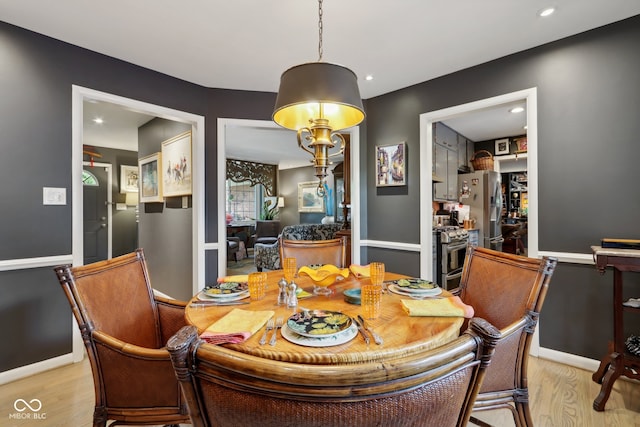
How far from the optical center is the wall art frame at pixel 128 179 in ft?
20.4

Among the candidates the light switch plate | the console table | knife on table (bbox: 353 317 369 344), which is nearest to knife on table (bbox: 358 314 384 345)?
knife on table (bbox: 353 317 369 344)

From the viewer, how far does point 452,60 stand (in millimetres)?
2676

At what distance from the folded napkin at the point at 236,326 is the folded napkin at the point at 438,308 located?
0.56 meters

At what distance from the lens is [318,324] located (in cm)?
101

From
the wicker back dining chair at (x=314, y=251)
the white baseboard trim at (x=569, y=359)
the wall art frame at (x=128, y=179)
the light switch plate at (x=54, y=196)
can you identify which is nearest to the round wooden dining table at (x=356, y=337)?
the wicker back dining chair at (x=314, y=251)

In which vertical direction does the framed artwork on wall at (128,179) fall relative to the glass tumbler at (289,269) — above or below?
above

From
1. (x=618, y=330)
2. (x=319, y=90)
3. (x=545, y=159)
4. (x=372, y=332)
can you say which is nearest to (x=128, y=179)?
(x=319, y=90)

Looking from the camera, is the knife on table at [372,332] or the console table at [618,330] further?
the console table at [618,330]

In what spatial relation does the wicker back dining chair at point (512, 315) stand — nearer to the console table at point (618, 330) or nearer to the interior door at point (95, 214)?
the console table at point (618, 330)

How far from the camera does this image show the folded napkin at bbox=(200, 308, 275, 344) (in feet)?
3.12

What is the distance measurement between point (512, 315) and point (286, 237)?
4393 millimetres

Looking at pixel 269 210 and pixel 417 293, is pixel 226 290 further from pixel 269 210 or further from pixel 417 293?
pixel 269 210

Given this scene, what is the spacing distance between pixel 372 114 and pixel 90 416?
354 cm

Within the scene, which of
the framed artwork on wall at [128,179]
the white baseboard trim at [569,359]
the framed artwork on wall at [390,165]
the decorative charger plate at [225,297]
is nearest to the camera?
the decorative charger plate at [225,297]
